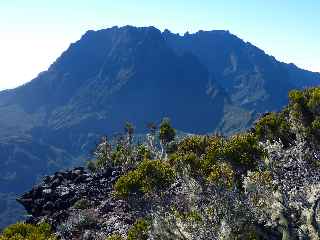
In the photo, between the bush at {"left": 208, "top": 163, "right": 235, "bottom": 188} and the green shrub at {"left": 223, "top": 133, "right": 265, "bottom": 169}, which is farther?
the green shrub at {"left": 223, "top": 133, "right": 265, "bottom": 169}

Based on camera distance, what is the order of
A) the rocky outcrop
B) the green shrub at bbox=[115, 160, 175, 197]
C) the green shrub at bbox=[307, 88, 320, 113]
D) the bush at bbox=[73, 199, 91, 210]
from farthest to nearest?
1. the bush at bbox=[73, 199, 91, 210]
2. the rocky outcrop
3. the green shrub at bbox=[307, 88, 320, 113]
4. the green shrub at bbox=[115, 160, 175, 197]

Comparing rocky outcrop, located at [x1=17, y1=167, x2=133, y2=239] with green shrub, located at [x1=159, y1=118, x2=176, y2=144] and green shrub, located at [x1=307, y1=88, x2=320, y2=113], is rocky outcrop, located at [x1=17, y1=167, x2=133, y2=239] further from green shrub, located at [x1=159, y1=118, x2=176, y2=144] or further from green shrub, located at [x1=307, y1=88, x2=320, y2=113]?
green shrub, located at [x1=307, y1=88, x2=320, y2=113]

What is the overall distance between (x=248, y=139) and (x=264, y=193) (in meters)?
16.4

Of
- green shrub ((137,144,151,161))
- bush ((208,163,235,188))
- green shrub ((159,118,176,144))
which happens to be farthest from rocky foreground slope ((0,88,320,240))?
green shrub ((159,118,176,144))

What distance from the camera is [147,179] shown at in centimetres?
7575

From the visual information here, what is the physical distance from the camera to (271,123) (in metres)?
97.9

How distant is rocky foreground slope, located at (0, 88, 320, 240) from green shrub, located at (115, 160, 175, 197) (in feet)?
0.47

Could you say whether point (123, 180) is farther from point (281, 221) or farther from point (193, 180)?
point (281, 221)

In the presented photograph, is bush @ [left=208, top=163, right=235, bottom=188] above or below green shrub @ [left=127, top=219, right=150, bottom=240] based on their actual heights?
above

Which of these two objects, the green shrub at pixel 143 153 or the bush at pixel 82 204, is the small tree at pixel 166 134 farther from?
the bush at pixel 82 204

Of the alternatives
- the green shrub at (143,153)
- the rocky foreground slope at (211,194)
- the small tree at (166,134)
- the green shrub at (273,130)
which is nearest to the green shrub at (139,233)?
the rocky foreground slope at (211,194)

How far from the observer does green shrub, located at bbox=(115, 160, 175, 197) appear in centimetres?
7550

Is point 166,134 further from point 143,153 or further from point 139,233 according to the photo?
point 139,233

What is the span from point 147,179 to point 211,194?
38.6 ft
